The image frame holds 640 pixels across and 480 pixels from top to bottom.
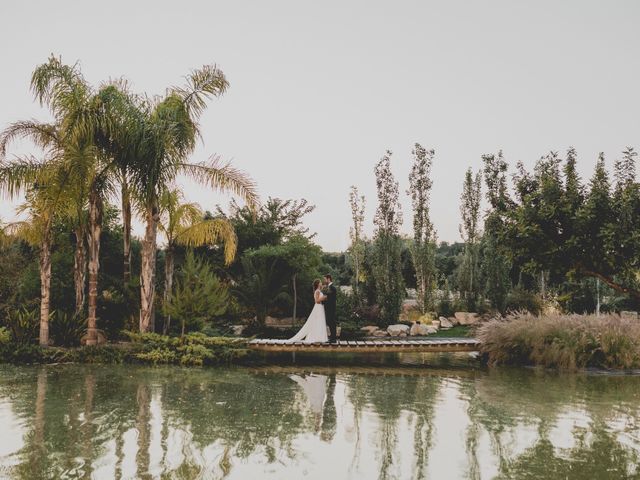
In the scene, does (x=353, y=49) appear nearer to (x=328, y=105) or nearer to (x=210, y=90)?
(x=328, y=105)

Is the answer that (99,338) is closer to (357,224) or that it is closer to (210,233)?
(210,233)

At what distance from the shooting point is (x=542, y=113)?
1834 centimetres

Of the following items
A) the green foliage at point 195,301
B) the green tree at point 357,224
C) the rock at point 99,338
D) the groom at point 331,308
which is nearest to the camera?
the rock at point 99,338

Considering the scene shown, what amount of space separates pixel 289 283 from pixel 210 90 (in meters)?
11.9

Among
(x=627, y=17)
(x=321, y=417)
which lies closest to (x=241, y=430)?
(x=321, y=417)

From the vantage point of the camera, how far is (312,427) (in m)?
6.74

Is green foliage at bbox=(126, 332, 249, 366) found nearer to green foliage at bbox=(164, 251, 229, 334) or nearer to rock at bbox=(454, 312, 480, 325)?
green foliage at bbox=(164, 251, 229, 334)

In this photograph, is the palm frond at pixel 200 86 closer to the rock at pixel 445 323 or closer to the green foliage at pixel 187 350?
the green foliage at pixel 187 350

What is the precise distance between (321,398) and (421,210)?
75.5ft

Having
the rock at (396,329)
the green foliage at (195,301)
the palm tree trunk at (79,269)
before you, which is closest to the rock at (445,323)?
the rock at (396,329)

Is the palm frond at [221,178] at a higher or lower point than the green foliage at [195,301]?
higher

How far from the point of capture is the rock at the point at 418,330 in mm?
25469

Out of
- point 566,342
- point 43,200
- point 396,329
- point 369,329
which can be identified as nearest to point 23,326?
point 43,200

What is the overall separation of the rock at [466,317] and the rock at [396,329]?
333 centimetres
